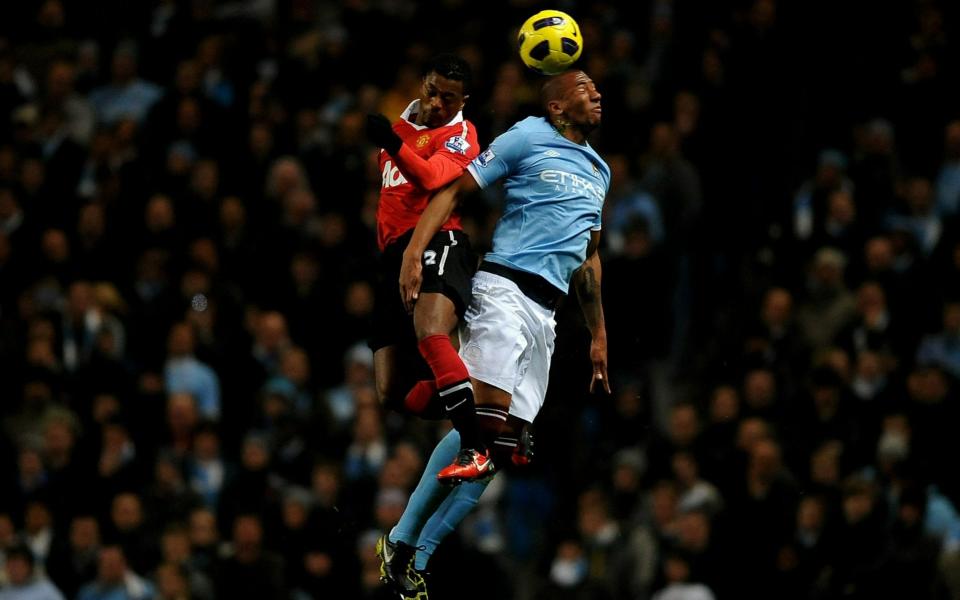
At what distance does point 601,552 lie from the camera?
12406 mm

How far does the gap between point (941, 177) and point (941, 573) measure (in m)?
3.56

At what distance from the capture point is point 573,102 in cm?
859

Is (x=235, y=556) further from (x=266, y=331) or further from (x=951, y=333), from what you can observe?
(x=951, y=333)

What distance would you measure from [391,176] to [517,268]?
78 centimetres

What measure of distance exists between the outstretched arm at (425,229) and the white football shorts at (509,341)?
34cm

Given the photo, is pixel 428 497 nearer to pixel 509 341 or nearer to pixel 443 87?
pixel 509 341

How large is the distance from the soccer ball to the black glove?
894 millimetres

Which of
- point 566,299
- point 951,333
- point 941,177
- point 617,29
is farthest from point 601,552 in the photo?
point 617,29

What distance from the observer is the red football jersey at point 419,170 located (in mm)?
8359

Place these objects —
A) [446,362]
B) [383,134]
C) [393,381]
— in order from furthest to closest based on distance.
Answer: [393,381] < [446,362] < [383,134]

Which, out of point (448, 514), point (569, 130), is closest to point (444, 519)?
point (448, 514)

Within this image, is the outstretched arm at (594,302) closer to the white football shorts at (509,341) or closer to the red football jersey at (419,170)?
the white football shorts at (509,341)

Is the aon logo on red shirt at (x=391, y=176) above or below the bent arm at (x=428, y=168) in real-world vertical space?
below

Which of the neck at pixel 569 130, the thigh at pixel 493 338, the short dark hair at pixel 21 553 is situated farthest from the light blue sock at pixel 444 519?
the short dark hair at pixel 21 553
